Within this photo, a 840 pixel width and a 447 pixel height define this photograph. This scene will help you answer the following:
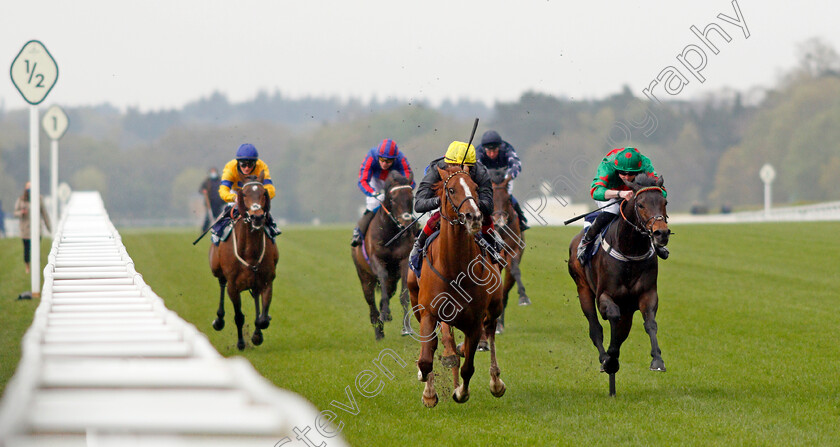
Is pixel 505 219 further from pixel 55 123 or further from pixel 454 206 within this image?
pixel 55 123

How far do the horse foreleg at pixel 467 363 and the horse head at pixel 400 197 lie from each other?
3819 mm

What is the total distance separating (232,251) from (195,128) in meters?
109

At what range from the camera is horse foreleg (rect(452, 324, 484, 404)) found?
841 cm

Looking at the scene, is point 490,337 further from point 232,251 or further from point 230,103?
point 230,103

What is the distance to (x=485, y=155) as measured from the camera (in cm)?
1288

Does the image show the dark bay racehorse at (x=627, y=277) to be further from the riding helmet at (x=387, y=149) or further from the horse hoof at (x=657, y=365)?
the riding helmet at (x=387, y=149)

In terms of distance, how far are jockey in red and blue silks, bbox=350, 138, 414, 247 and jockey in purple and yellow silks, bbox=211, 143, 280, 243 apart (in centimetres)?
135

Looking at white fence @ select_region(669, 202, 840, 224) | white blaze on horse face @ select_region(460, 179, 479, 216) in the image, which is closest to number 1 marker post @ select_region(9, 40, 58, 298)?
white blaze on horse face @ select_region(460, 179, 479, 216)

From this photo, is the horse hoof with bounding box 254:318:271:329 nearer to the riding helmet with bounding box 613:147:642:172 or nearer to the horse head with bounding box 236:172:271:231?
the horse head with bounding box 236:172:271:231

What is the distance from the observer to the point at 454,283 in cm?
805

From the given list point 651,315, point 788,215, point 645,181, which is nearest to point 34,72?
point 645,181

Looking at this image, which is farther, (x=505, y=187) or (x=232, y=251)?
(x=505, y=187)

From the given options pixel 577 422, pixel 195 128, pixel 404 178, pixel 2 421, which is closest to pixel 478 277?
pixel 577 422

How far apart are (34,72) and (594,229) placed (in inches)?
409
